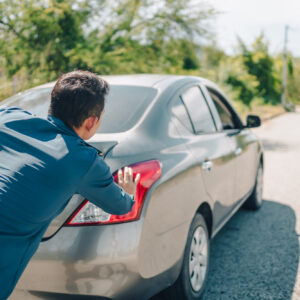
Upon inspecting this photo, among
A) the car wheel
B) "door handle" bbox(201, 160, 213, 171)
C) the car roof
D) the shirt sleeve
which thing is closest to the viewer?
the shirt sleeve

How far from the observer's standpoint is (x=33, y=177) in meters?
1.49

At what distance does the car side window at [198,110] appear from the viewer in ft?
11.1

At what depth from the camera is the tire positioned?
2.72 meters

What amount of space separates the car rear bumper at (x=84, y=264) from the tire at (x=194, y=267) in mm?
666

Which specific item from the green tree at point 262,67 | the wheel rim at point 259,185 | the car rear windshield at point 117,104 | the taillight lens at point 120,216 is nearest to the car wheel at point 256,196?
the wheel rim at point 259,185

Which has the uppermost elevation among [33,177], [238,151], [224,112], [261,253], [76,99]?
[76,99]

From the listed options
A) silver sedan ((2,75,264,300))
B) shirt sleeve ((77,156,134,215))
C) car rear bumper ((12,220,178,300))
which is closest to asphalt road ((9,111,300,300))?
silver sedan ((2,75,264,300))

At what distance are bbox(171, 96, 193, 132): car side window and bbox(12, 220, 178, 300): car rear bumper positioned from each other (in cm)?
121

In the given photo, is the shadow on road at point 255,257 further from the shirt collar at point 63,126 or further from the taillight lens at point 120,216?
the shirt collar at point 63,126

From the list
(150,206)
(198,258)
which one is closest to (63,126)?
(150,206)

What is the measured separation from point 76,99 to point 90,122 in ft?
0.39

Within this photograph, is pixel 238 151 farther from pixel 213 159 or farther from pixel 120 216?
pixel 120 216

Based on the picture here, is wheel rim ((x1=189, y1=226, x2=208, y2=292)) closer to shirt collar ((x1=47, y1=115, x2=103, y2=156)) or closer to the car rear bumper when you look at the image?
the car rear bumper

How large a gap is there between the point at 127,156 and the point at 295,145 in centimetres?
1085
